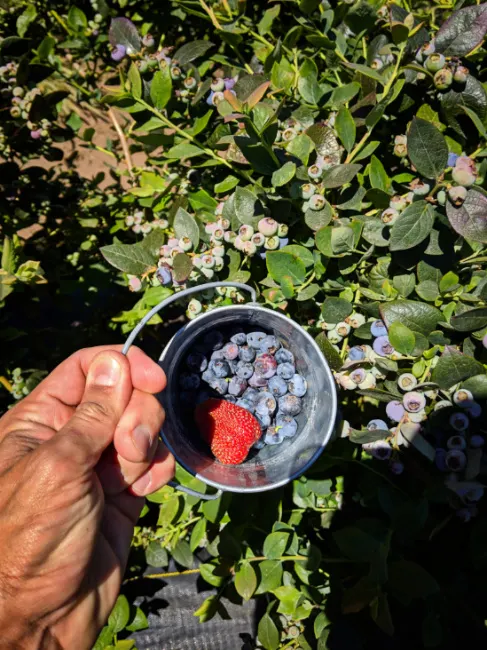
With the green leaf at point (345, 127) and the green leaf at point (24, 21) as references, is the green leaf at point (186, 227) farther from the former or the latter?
the green leaf at point (24, 21)

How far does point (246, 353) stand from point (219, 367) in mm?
66

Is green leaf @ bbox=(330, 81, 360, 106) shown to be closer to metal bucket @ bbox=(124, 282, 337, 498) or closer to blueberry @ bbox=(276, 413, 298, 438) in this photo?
metal bucket @ bbox=(124, 282, 337, 498)

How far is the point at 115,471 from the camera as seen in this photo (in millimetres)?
1102

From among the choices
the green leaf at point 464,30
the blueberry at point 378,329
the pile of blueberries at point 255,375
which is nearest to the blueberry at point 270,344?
the pile of blueberries at point 255,375

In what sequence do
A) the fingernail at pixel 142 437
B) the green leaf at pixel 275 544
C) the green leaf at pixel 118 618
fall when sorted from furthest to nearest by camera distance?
1. the green leaf at pixel 118 618
2. the green leaf at pixel 275 544
3. the fingernail at pixel 142 437

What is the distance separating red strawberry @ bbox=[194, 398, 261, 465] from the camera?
104 centimetres

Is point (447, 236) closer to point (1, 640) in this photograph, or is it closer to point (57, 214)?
point (1, 640)

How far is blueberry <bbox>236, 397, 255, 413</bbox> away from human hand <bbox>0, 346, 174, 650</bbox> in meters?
0.20

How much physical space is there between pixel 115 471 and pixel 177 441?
188 mm

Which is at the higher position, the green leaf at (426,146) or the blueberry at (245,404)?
the green leaf at (426,146)

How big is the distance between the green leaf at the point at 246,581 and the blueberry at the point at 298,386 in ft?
1.47

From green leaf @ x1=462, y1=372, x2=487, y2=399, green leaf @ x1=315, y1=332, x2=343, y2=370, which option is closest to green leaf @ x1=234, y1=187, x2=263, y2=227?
green leaf @ x1=315, y1=332, x2=343, y2=370

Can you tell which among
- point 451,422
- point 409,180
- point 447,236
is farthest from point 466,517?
point 409,180

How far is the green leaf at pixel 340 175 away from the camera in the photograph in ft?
3.05
